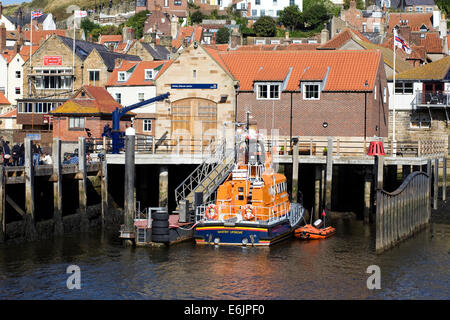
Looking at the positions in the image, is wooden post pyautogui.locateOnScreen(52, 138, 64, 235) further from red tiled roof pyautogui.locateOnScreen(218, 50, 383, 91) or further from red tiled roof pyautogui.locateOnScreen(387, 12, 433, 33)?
red tiled roof pyautogui.locateOnScreen(387, 12, 433, 33)

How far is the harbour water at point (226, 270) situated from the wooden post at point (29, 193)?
0.71 metres

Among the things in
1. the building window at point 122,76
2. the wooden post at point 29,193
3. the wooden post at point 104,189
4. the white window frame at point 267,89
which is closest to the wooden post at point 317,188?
the white window frame at point 267,89

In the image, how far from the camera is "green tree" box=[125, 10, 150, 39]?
144500 millimetres

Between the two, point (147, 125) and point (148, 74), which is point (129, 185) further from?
point (148, 74)

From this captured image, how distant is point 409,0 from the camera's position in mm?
145500

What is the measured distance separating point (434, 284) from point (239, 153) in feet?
45.3

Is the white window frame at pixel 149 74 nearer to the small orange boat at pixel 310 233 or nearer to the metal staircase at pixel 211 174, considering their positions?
the metal staircase at pixel 211 174

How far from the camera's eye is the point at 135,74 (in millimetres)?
70500

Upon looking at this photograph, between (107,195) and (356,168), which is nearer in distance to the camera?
(107,195)

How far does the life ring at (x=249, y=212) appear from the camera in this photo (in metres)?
36.2
